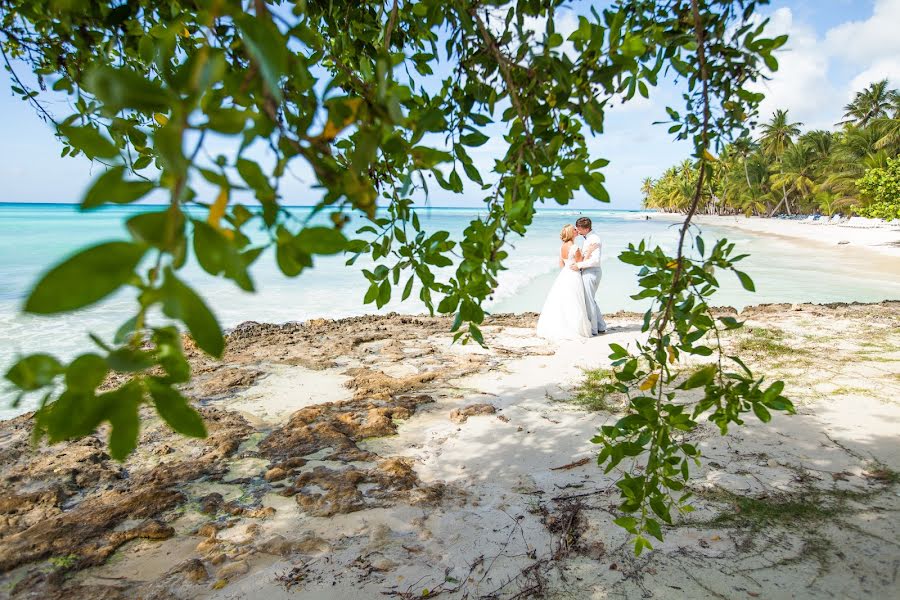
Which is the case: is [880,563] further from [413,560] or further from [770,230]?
[770,230]

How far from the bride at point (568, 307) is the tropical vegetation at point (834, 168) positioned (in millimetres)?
25197

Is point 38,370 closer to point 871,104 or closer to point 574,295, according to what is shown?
point 574,295

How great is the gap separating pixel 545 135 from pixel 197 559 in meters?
2.46

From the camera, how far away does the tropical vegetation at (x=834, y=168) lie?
28656 millimetres

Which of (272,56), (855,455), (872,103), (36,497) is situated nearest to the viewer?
(272,56)

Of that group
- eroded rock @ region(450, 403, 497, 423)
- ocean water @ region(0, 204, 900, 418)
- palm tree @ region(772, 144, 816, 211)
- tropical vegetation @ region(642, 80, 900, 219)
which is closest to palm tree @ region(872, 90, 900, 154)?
tropical vegetation @ region(642, 80, 900, 219)

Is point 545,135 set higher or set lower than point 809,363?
higher

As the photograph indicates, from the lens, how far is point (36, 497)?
2.94 metres

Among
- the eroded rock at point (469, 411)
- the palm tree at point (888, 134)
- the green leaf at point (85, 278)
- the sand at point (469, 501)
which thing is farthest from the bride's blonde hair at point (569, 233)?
the palm tree at point (888, 134)

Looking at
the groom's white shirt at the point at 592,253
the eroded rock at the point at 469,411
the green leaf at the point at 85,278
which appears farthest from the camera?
the groom's white shirt at the point at 592,253

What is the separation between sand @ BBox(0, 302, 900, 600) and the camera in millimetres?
2215

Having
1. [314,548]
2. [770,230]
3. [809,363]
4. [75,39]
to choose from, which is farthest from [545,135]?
[770,230]

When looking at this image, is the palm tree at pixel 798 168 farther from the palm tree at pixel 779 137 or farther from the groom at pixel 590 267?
the groom at pixel 590 267

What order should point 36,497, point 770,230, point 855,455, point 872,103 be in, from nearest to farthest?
point 36,497 → point 855,455 → point 770,230 → point 872,103
